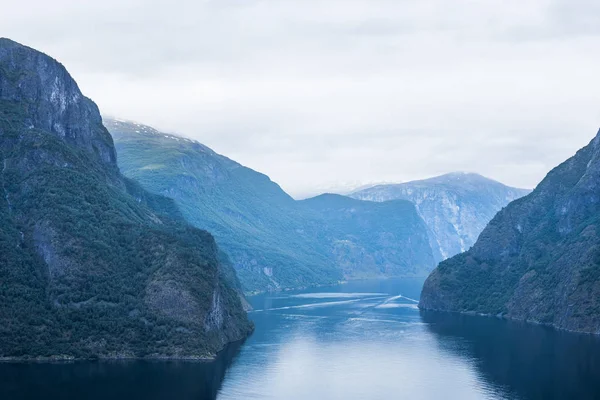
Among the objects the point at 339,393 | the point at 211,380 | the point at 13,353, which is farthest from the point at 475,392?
the point at 13,353

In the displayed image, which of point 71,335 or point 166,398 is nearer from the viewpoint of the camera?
point 166,398

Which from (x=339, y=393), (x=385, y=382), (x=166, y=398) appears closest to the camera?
(x=166, y=398)

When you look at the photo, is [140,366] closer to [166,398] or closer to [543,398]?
[166,398]

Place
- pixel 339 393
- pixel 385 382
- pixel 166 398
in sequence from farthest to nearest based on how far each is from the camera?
pixel 385 382 < pixel 339 393 < pixel 166 398

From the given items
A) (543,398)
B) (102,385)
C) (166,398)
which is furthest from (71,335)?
(543,398)

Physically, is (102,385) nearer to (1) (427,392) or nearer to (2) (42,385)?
(2) (42,385)

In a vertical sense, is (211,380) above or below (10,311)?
below
